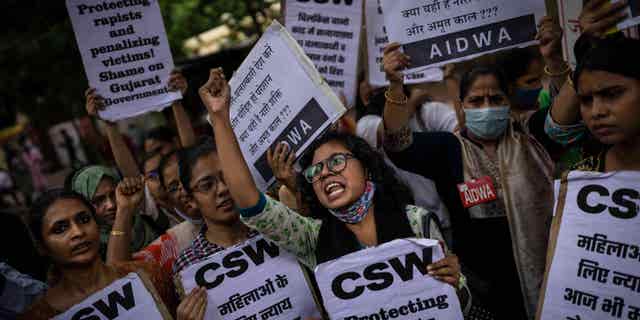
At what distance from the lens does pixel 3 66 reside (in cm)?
1385

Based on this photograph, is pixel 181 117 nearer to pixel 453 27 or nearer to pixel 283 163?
pixel 283 163

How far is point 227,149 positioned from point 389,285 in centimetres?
96

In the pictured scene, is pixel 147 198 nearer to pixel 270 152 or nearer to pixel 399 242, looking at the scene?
pixel 270 152

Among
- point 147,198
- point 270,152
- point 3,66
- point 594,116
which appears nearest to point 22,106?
point 3,66

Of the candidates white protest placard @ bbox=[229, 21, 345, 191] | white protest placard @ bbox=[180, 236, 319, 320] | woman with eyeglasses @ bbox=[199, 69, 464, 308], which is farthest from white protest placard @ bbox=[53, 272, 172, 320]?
white protest placard @ bbox=[229, 21, 345, 191]

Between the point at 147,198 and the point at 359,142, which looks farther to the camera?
the point at 147,198

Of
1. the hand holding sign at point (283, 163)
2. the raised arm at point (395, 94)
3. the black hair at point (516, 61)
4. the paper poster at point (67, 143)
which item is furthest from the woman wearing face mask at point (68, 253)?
the paper poster at point (67, 143)

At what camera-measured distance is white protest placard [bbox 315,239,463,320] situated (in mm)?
2303

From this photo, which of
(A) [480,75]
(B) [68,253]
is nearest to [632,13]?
(A) [480,75]

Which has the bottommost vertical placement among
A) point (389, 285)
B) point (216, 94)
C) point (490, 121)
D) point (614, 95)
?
point (389, 285)

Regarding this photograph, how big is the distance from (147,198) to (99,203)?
0.67 m

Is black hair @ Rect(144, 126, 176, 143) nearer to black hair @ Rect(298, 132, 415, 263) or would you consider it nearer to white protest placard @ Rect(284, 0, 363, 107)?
white protest placard @ Rect(284, 0, 363, 107)

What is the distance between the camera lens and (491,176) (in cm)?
307

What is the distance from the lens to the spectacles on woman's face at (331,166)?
2.56 meters
